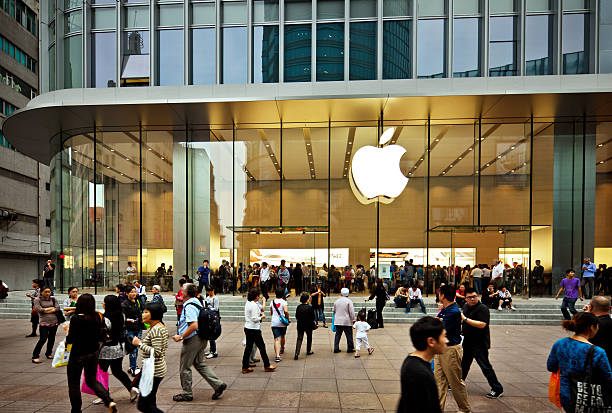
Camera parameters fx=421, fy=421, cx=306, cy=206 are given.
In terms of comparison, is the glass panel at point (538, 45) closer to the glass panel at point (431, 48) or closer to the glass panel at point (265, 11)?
the glass panel at point (431, 48)

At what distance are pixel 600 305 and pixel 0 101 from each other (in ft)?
148

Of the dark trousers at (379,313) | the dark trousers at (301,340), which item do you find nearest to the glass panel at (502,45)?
the dark trousers at (379,313)

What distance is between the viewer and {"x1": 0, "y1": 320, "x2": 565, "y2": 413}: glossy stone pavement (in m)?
6.21

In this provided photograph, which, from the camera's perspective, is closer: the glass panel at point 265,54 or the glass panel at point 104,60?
the glass panel at point 265,54

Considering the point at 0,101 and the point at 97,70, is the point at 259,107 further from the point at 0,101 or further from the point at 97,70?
Result: the point at 0,101

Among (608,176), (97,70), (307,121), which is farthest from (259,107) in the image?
(608,176)

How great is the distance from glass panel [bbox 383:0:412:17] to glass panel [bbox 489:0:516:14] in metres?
3.49

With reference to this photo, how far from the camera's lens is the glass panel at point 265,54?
1844cm

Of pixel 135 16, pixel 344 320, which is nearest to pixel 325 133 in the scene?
pixel 135 16

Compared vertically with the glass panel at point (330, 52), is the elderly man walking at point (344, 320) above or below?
below

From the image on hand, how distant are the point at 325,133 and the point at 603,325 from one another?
16.4m

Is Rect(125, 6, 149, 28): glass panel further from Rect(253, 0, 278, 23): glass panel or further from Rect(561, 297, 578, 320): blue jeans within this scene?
Rect(561, 297, 578, 320): blue jeans

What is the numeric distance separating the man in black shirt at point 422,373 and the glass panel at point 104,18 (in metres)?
20.8

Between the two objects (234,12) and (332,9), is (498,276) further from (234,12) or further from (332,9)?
(234,12)
